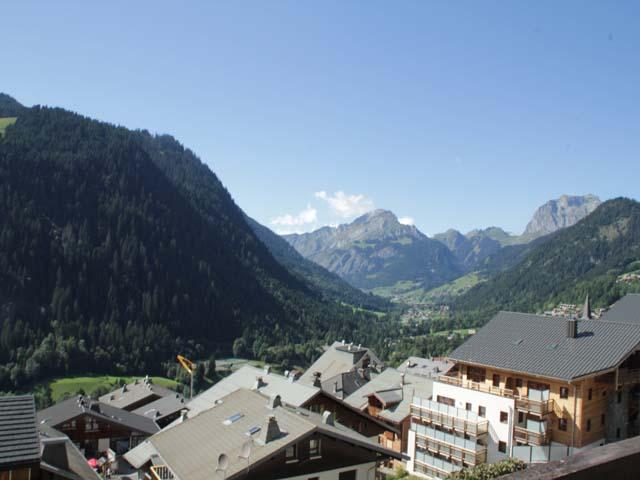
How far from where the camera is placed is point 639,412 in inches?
1662

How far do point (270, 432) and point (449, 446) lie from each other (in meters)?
17.3

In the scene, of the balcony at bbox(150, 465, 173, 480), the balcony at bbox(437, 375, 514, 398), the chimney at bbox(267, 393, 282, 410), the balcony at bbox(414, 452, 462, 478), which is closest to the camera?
the balcony at bbox(150, 465, 173, 480)

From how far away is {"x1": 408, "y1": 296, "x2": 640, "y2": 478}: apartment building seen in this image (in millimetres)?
37469

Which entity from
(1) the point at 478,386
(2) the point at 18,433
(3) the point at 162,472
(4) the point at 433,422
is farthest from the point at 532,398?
(2) the point at 18,433

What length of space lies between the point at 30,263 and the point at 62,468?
189 m

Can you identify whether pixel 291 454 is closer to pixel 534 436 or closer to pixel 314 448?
pixel 314 448

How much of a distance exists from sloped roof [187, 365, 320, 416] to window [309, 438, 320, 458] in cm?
1432

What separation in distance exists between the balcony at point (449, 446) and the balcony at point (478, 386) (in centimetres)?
389

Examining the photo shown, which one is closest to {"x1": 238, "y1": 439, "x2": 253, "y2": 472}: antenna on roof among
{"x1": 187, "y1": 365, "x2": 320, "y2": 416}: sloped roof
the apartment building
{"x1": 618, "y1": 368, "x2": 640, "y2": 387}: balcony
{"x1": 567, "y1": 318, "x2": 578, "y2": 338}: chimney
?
{"x1": 187, "y1": 365, "x2": 320, "y2": 416}: sloped roof

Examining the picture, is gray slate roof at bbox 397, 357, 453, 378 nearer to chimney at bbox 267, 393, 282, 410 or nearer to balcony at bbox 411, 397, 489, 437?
balcony at bbox 411, 397, 489, 437

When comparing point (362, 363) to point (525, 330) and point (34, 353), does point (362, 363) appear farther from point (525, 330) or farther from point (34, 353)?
point (34, 353)

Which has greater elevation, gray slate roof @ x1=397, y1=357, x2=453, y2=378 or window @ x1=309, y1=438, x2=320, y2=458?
window @ x1=309, y1=438, x2=320, y2=458

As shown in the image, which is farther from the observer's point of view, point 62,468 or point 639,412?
point 639,412

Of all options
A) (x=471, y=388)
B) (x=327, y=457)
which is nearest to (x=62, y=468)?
(x=327, y=457)
